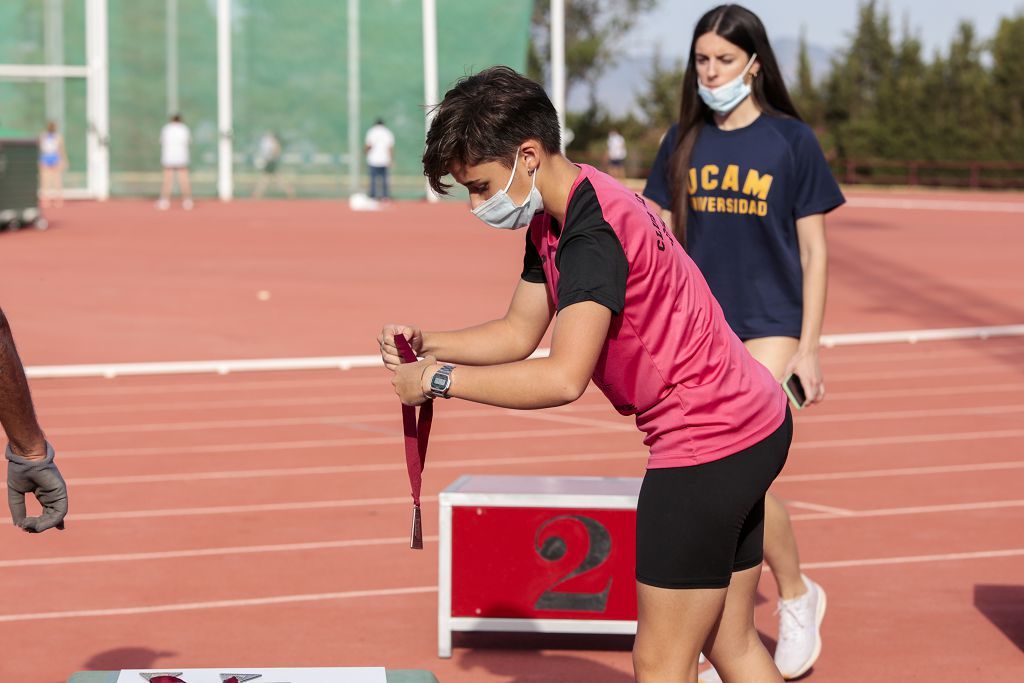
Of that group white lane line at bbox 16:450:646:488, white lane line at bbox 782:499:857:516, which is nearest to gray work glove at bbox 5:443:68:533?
white lane line at bbox 16:450:646:488

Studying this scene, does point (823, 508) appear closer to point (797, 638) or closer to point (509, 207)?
point (797, 638)

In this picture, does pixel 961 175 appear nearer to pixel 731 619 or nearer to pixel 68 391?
pixel 68 391

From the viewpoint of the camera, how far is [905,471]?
7883 millimetres

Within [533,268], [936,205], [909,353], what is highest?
[533,268]

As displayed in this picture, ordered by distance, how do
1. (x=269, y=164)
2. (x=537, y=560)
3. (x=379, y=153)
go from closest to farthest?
(x=537, y=560)
(x=379, y=153)
(x=269, y=164)

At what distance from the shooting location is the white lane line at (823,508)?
7.00 metres

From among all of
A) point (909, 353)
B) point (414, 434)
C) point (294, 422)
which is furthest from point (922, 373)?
point (414, 434)

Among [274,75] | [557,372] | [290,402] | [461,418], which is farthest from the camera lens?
[274,75]

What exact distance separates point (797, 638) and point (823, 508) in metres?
2.33

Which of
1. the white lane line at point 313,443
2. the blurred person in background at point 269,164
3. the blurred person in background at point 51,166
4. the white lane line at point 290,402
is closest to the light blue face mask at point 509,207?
the white lane line at point 313,443

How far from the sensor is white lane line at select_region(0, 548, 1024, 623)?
18.1 feet

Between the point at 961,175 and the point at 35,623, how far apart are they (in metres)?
41.2

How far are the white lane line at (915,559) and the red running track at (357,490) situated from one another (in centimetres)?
2

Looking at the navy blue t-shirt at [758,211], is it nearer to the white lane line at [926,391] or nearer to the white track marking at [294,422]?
the white track marking at [294,422]
